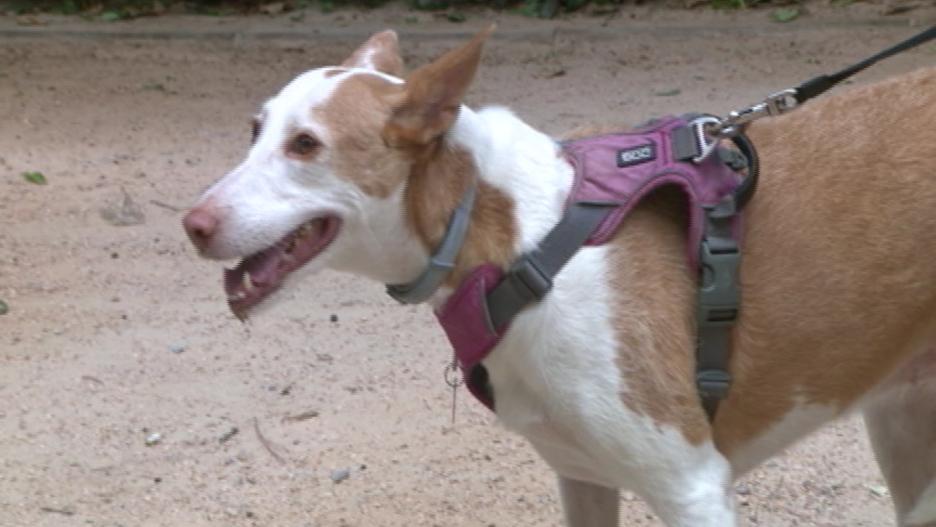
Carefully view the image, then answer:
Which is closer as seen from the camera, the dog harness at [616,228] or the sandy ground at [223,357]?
the dog harness at [616,228]

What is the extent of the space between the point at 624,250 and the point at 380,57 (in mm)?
699

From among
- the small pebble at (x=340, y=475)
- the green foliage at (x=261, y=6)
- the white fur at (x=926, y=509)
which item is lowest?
the green foliage at (x=261, y=6)

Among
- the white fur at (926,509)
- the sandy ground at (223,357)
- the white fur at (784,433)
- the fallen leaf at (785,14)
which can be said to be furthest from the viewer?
the fallen leaf at (785,14)

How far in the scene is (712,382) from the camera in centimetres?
322

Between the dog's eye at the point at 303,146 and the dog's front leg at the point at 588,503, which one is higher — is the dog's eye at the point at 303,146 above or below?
above

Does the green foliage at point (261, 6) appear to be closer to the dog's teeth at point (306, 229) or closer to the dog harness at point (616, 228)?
the dog harness at point (616, 228)

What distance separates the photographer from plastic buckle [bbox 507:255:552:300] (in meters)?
3.09

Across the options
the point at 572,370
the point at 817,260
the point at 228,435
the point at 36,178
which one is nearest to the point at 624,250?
the point at 572,370

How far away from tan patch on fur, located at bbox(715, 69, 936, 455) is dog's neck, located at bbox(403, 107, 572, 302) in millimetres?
479

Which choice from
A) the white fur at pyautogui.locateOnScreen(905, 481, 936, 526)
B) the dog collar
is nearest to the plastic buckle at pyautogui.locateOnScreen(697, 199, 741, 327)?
the dog collar

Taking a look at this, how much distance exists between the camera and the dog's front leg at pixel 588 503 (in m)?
3.71

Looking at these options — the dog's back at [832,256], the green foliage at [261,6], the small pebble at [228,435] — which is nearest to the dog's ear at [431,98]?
the dog's back at [832,256]

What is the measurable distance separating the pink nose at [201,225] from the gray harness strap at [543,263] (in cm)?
58

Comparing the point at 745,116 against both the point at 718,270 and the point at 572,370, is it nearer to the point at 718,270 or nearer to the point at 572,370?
the point at 718,270
